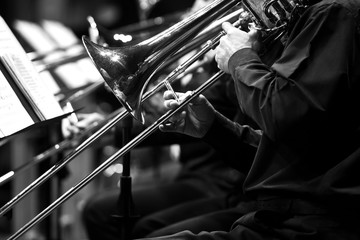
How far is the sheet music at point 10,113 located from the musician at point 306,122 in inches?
23.6

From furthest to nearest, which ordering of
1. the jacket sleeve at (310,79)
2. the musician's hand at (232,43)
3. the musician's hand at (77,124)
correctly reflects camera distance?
the musician's hand at (77,124), the musician's hand at (232,43), the jacket sleeve at (310,79)

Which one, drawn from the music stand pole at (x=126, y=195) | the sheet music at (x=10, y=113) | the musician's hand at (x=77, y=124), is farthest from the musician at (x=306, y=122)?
the musician's hand at (x=77, y=124)

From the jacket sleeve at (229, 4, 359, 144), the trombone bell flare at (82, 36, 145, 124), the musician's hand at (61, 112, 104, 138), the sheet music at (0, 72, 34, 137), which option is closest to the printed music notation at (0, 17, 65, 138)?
the sheet music at (0, 72, 34, 137)

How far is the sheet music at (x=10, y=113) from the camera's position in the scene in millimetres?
1857

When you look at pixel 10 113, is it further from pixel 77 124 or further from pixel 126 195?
pixel 77 124

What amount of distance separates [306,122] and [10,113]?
0.92 m

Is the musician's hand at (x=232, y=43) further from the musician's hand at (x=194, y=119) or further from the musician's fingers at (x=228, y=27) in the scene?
the musician's hand at (x=194, y=119)

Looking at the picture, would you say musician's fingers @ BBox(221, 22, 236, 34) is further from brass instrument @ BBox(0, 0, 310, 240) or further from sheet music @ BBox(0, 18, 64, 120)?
sheet music @ BBox(0, 18, 64, 120)

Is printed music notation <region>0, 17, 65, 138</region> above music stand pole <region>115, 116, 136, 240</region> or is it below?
above

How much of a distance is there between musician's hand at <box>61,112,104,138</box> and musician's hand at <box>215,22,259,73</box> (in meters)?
0.98

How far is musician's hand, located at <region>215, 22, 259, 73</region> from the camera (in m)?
1.71

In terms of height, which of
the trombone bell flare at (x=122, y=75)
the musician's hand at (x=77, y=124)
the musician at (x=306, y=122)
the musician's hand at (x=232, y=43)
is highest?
the trombone bell flare at (x=122, y=75)

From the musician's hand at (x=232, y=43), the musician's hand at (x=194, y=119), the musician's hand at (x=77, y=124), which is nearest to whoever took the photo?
the musician's hand at (x=232, y=43)

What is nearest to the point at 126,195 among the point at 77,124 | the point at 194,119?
the point at 194,119
